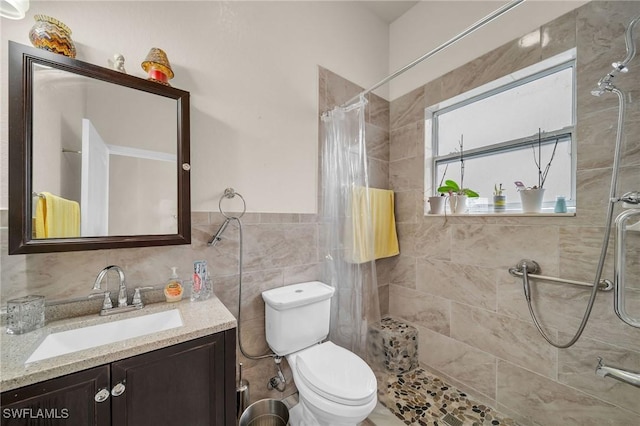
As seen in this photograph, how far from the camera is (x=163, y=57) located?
1212mm

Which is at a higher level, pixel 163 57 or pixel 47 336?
pixel 163 57

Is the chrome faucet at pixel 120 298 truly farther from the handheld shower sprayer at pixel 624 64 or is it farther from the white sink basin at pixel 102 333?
the handheld shower sprayer at pixel 624 64

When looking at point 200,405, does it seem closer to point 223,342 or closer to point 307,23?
point 223,342

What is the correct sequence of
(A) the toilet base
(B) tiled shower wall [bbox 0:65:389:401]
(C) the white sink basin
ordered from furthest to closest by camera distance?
1. (A) the toilet base
2. (B) tiled shower wall [bbox 0:65:389:401]
3. (C) the white sink basin

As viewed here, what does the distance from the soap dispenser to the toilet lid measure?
73 centimetres

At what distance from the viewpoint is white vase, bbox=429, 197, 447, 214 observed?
1880 millimetres

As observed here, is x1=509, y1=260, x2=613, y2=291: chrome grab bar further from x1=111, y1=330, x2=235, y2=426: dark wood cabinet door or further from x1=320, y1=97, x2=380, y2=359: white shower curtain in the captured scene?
x1=111, y1=330, x2=235, y2=426: dark wood cabinet door

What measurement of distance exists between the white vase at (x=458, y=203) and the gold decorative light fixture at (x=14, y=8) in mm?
2379

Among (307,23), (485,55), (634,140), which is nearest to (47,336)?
(307,23)

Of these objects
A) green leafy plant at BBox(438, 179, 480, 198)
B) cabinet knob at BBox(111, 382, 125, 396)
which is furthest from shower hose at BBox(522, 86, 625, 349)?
cabinet knob at BBox(111, 382, 125, 396)

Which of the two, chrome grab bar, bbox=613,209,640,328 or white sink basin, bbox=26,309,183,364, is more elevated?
chrome grab bar, bbox=613,209,640,328

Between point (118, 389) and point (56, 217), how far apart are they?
2.40 ft

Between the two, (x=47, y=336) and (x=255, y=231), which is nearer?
(x=47, y=336)

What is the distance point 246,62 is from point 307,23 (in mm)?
643
